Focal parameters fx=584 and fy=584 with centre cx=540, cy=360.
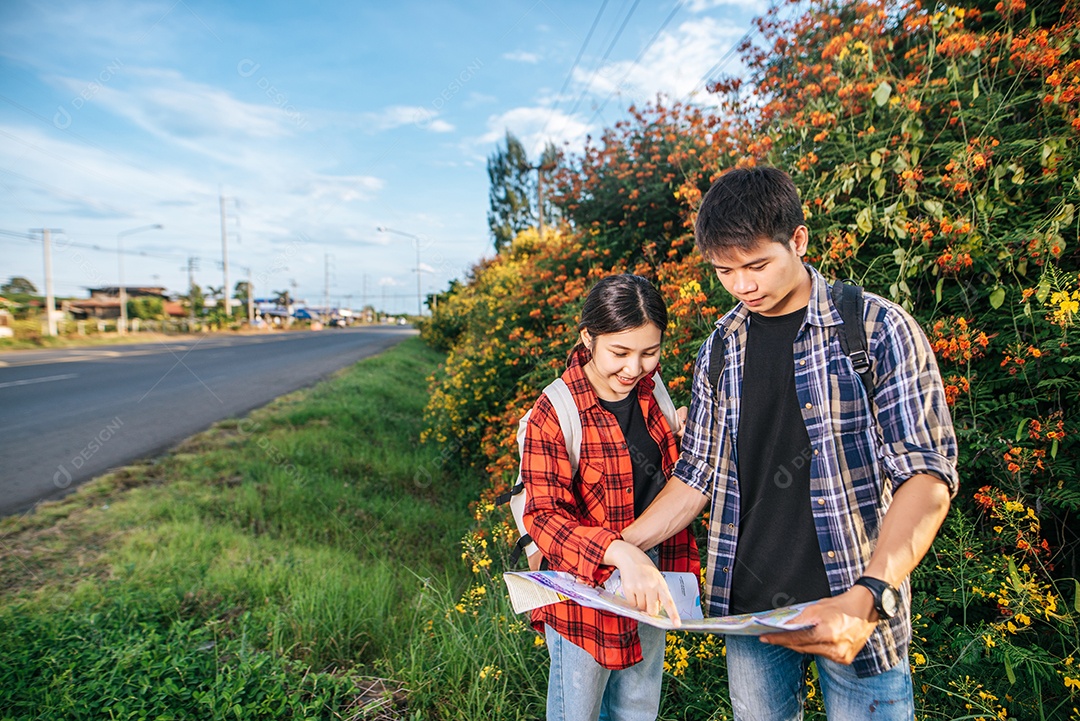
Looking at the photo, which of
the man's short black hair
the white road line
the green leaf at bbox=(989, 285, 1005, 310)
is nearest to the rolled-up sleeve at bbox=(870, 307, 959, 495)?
the man's short black hair

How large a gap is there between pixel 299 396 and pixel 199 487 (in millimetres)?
5009

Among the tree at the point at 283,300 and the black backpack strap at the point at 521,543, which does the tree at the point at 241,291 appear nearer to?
the tree at the point at 283,300

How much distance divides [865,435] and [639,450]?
1.93 feet

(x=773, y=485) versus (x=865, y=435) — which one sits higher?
(x=865, y=435)

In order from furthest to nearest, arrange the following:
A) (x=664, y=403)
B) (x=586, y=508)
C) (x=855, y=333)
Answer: (x=664, y=403)
(x=586, y=508)
(x=855, y=333)

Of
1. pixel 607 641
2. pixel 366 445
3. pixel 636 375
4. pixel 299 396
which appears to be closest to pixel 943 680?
pixel 607 641

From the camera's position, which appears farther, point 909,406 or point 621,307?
point 621,307

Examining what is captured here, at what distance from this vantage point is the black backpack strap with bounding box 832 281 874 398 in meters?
1.23

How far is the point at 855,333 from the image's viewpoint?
4.08 ft

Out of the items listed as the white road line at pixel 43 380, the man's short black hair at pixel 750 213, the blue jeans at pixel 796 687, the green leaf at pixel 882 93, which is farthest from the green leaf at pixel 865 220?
the white road line at pixel 43 380

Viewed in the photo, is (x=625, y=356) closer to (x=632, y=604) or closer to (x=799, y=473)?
(x=799, y=473)

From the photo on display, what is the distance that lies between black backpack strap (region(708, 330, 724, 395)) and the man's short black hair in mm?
243

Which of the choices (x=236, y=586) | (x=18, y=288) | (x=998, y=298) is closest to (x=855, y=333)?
(x=998, y=298)

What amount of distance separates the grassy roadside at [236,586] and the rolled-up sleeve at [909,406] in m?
2.01
